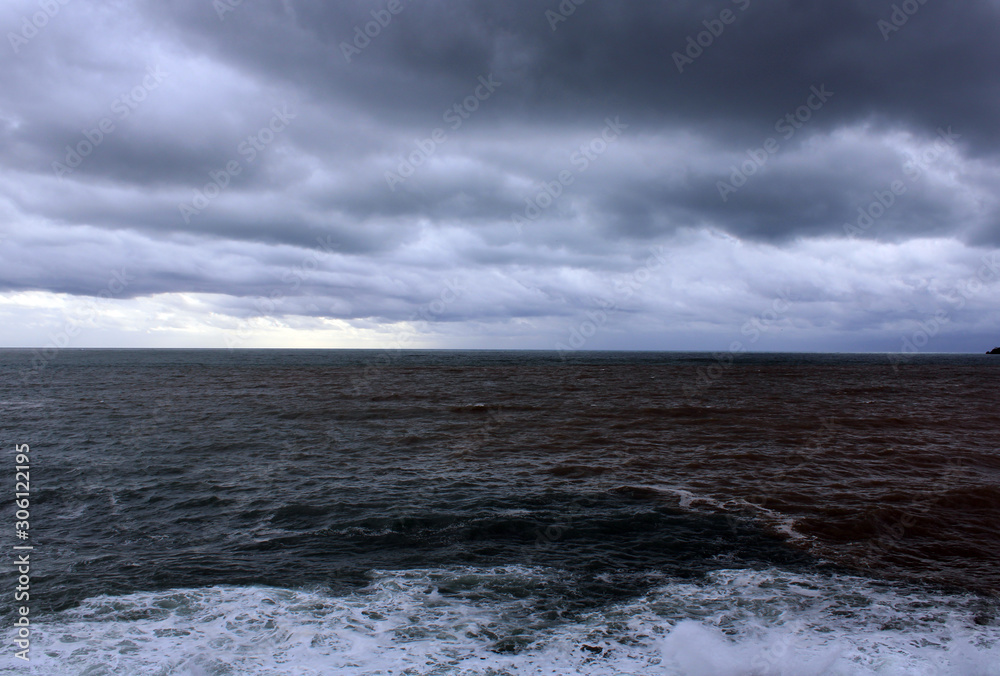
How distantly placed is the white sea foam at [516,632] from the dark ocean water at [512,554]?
5 cm

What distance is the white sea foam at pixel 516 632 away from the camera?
8445mm

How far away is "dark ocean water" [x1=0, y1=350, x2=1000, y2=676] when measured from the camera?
8.87 meters

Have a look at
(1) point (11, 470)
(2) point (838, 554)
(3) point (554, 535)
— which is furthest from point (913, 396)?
(1) point (11, 470)

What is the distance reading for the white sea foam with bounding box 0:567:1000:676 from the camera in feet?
27.7

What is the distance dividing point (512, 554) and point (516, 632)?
3.64 metres

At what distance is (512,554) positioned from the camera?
13016 mm

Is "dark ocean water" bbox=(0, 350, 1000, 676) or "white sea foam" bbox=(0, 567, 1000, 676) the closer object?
"white sea foam" bbox=(0, 567, 1000, 676)

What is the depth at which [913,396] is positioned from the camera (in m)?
56.1

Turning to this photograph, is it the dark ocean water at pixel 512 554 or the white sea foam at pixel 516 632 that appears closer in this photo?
the white sea foam at pixel 516 632

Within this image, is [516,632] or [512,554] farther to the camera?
[512,554]

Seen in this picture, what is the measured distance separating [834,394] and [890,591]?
55.6 m

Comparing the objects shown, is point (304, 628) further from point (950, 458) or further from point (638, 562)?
point (950, 458)

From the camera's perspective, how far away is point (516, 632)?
938 cm

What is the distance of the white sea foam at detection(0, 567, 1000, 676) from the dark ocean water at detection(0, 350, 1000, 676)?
5cm
